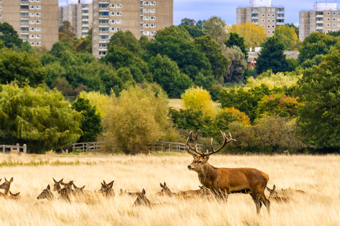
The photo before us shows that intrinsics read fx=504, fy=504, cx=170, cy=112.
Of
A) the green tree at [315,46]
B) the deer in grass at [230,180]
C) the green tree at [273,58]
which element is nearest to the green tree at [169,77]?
the green tree at [273,58]

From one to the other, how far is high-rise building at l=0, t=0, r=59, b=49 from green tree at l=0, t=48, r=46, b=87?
108 metres

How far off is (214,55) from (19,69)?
2786 inches

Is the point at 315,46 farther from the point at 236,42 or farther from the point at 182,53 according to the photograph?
the point at 182,53

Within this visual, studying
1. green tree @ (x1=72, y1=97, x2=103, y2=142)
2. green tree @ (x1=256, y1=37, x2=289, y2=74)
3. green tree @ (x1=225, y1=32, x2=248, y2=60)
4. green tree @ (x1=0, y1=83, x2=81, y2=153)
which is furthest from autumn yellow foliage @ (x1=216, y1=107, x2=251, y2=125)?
green tree @ (x1=225, y1=32, x2=248, y2=60)

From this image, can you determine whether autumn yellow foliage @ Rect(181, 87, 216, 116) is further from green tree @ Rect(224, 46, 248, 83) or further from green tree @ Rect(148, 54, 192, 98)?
green tree @ Rect(224, 46, 248, 83)

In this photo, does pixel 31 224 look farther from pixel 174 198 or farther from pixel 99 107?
pixel 99 107

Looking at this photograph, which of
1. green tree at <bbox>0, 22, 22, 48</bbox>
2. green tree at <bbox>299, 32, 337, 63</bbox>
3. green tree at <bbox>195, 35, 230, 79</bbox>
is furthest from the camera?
green tree at <bbox>299, 32, 337, 63</bbox>

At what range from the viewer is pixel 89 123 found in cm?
6062

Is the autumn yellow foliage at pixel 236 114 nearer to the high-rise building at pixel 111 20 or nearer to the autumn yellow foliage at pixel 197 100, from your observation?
the autumn yellow foliage at pixel 197 100

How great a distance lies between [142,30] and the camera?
165 m

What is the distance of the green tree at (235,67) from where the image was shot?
133 m

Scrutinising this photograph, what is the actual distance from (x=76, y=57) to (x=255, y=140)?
7236 cm

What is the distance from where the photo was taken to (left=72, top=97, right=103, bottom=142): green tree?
60.2 meters

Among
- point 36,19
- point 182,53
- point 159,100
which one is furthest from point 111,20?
point 159,100
